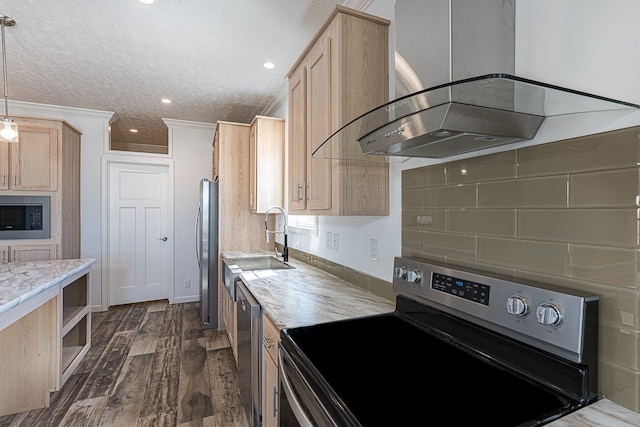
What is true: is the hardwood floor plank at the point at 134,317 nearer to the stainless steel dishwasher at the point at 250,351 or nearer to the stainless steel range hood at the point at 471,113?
the stainless steel dishwasher at the point at 250,351

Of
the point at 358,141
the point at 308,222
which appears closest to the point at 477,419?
the point at 358,141

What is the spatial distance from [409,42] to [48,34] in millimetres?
2656

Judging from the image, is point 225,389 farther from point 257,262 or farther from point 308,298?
point 308,298

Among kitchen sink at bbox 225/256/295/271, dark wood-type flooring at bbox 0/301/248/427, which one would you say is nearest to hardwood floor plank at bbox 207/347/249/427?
dark wood-type flooring at bbox 0/301/248/427

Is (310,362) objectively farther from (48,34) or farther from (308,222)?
(48,34)

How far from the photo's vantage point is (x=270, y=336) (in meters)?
1.45

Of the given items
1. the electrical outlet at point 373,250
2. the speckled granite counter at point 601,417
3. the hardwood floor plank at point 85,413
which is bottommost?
the hardwood floor plank at point 85,413

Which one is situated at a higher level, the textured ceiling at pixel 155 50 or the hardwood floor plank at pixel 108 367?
the textured ceiling at pixel 155 50

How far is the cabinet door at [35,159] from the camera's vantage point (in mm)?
3477

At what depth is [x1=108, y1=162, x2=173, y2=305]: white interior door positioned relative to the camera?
4.45 meters

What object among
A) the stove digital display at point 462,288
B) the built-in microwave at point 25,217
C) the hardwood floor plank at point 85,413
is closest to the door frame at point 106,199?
the built-in microwave at point 25,217

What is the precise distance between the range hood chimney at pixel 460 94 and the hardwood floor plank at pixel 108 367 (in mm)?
2655

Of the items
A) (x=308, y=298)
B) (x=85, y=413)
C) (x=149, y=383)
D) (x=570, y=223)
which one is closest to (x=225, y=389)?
(x=149, y=383)

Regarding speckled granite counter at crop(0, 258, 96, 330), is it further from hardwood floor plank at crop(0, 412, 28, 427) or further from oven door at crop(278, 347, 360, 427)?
oven door at crop(278, 347, 360, 427)
